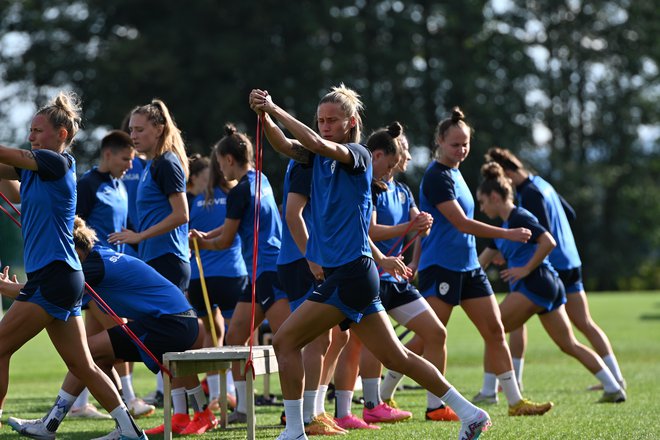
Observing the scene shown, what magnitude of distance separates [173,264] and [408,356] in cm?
270

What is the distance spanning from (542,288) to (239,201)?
301cm

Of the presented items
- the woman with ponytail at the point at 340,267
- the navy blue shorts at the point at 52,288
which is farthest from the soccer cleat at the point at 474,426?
the navy blue shorts at the point at 52,288

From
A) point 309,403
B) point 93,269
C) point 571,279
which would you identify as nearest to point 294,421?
point 309,403

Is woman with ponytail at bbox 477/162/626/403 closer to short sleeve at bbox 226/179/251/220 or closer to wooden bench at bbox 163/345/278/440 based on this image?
short sleeve at bbox 226/179/251/220

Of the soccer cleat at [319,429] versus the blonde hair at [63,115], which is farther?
the soccer cleat at [319,429]

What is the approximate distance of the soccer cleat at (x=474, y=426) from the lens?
664 cm

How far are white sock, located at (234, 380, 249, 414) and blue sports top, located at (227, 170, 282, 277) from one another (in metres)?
0.91

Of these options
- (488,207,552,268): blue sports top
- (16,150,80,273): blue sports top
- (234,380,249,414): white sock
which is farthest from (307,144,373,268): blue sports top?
(488,207,552,268): blue sports top

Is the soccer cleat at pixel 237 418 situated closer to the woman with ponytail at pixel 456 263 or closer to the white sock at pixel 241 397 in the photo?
the white sock at pixel 241 397

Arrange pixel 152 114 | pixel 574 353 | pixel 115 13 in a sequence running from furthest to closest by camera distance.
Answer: pixel 115 13, pixel 574 353, pixel 152 114

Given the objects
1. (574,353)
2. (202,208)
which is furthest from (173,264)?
(574,353)

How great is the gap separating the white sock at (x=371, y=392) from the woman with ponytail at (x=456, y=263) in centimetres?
77

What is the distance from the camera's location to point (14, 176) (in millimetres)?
6551

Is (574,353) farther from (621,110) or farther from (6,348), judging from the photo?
(621,110)
